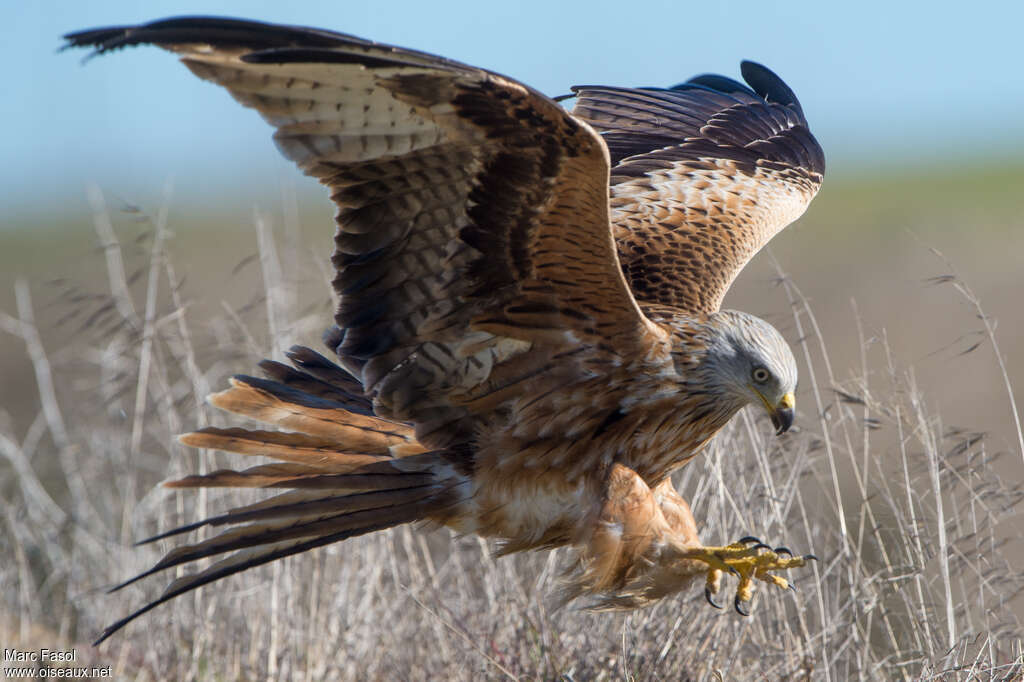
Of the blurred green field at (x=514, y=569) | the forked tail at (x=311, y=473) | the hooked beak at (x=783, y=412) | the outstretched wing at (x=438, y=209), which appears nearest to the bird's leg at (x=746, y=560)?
the blurred green field at (x=514, y=569)

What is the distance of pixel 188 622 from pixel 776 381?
297cm

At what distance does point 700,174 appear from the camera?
5.62 metres

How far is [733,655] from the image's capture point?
4.52 meters

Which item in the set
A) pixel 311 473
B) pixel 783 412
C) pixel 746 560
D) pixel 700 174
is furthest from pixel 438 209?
pixel 700 174

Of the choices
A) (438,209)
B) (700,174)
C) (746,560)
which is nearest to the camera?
(438,209)

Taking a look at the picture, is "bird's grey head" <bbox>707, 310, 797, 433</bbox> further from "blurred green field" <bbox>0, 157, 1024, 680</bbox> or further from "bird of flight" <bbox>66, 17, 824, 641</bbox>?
"blurred green field" <bbox>0, 157, 1024, 680</bbox>

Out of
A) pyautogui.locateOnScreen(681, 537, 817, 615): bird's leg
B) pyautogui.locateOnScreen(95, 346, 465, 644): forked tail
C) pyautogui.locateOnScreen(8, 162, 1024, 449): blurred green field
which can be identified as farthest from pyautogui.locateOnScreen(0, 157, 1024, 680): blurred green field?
pyautogui.locateOnScreen(8, 162, 1024, 449): blurred green field

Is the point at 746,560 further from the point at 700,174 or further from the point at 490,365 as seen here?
the point at 700,174

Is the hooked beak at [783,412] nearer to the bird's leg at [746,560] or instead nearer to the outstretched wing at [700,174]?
the bird's leg at [746,560]

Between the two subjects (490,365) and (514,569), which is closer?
(490,365)

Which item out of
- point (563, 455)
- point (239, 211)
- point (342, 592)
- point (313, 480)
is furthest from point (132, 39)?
point (239, 211)

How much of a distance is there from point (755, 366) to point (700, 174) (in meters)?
1.68

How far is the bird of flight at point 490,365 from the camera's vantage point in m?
3.64

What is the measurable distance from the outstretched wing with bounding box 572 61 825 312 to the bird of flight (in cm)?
3
